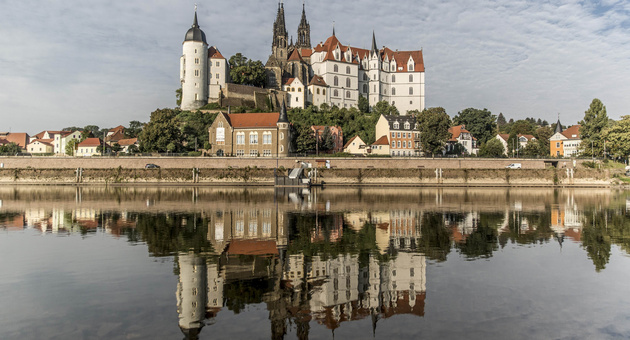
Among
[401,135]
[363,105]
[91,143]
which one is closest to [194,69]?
[91,143]

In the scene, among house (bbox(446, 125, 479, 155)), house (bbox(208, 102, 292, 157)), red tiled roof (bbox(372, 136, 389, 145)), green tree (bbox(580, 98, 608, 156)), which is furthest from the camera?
Result: house (bbox(446, 125, 479, 155))

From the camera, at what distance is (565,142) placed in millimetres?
93000

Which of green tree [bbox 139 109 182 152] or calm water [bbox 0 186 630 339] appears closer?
calm water [bbox 0 186 630 339]

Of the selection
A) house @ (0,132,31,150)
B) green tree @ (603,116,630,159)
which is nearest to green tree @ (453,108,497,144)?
green tree @ (603,116,630,159)

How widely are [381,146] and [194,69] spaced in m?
41.8

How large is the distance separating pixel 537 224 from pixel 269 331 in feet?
73.9

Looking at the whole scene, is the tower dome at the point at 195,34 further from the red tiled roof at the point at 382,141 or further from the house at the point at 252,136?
the red tiled roof at the point at 382,141

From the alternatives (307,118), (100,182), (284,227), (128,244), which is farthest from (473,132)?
(128,244)

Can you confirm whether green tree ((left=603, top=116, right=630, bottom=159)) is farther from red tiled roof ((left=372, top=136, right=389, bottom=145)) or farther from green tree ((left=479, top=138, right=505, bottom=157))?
red tiled roof ((left=372, top=136, right=389, bottom=145))

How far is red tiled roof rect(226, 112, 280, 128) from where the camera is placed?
69.2 meters

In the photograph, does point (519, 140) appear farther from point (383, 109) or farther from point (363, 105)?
point (363, 105)

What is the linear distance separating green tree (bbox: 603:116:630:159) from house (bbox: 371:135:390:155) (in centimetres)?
3497

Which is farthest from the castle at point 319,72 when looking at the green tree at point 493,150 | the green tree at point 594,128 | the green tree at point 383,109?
the green tree at point 594,128

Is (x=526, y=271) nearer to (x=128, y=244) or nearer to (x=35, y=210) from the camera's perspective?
(x=128, y=244)
